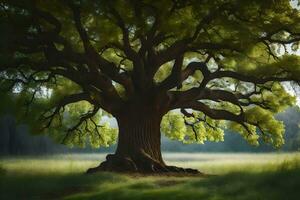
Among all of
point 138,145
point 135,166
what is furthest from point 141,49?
point 135,166

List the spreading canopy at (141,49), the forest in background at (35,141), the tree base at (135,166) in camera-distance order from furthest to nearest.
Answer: the forest in background at (35,141) → the tree base at (135,166) → the spreading canopy at (141,49)

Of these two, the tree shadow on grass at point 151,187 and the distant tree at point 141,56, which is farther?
the distant tree at point 141,56

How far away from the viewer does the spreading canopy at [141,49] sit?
2345 centimetres

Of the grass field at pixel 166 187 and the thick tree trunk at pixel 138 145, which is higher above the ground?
the thick tree trunk at pixel 138 145

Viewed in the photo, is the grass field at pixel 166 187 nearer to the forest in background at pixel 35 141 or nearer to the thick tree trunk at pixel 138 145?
the thick tree trunk at pixel 138 145

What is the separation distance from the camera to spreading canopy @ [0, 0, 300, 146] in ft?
76.9

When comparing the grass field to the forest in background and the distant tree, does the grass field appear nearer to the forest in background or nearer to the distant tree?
the distant tree

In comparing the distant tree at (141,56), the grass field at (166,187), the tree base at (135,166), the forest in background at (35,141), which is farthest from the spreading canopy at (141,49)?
the forest in background at (35,141)

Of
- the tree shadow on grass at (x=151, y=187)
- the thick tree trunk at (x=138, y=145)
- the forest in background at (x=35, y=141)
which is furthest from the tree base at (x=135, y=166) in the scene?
the forest in background at (x=35, y=141)

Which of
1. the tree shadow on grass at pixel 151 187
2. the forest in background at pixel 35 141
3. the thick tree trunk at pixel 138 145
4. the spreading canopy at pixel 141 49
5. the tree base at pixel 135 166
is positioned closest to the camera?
the tree shadow on grass at pixel 151 187

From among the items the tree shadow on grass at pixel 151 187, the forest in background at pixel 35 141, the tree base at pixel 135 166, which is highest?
the forest in background at pixel 35 141

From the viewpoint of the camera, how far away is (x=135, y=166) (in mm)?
25531

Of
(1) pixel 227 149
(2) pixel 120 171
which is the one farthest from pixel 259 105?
(1) pixel 227 149

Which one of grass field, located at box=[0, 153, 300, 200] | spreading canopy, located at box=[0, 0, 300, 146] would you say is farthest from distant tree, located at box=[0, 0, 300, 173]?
grass field, located at box=[0, 153, 300, 200]
